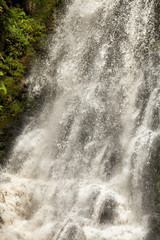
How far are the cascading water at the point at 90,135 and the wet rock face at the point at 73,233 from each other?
0.02 meters

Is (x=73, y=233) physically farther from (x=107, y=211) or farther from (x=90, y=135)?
(x=90, y=135)

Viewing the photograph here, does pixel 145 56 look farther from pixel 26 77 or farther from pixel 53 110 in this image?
pixel 26 77

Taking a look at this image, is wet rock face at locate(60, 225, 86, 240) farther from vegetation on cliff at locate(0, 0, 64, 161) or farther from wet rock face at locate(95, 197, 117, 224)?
vegetation on cliff at locate(0, 0, 64, 161)

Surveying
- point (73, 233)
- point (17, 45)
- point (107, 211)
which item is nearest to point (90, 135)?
point (107, 211)

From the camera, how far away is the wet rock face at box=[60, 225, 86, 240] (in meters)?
6.68

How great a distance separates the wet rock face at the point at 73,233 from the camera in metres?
6.68

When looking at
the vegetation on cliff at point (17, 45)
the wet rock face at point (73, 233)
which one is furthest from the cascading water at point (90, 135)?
the vegetation on cliff at point (17, 45)

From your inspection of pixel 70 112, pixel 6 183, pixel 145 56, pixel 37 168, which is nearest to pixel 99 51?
pixel 145 56

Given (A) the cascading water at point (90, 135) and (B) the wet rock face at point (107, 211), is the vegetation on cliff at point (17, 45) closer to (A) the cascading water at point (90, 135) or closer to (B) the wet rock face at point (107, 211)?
(A) the cascading water at point (90, 135)

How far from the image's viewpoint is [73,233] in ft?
22.1

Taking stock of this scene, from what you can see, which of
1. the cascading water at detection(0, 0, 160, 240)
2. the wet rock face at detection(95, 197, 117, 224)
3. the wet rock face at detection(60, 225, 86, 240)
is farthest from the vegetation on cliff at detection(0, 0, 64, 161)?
the wet rock face at detection(95, 197, 117, 224)

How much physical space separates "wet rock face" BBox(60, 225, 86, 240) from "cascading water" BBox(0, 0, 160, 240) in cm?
2

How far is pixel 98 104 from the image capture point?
936 cm

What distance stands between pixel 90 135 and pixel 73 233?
321 centimetres
